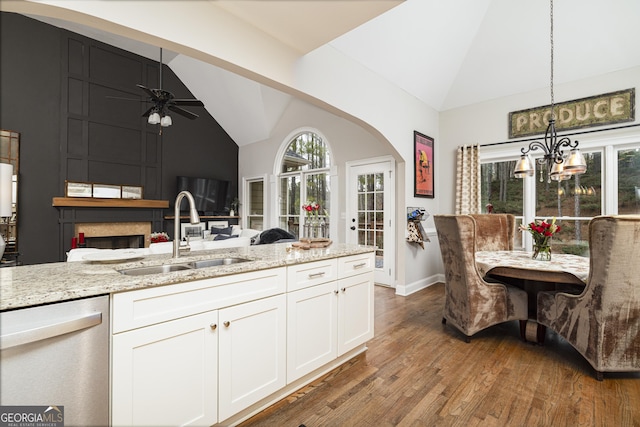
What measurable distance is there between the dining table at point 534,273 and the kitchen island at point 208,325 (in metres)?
1.49

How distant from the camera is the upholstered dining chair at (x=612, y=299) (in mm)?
1910

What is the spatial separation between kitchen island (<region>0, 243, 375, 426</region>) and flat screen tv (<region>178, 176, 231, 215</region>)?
505 centimetres

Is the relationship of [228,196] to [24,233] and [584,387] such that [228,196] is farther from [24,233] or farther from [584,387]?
[584,387]

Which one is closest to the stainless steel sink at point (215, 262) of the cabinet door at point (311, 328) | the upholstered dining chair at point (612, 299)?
the cabinet door at point (311, 328)

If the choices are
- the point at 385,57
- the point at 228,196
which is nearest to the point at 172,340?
the point at 385,57

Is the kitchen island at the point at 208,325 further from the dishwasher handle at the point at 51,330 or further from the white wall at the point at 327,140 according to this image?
the white wall at the point at 327,140

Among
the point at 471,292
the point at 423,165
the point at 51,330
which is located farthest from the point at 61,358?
the point at 423,165

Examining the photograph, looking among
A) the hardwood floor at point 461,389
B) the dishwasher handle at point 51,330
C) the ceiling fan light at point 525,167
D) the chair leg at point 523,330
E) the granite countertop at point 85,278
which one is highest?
the ceiling fan light at point 525,167

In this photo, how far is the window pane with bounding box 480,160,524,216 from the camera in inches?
175

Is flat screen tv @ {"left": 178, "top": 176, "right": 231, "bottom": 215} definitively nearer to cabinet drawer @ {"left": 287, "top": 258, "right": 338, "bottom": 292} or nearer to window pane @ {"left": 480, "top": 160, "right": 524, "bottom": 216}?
cabinet drawer @ {"left": 287, "top": 258, "right": 338, "bottom": 292}

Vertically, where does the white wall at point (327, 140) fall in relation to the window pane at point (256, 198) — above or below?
above

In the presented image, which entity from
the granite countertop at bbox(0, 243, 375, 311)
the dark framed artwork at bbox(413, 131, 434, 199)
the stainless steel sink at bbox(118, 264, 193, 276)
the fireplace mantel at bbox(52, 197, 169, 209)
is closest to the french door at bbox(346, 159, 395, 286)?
the dark framed artwork at bbox(413, 131, 434, 199)

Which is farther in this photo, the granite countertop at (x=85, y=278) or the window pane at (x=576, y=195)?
the window pane at (x=576, y=195)

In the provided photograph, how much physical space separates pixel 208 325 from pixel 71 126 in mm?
5722
